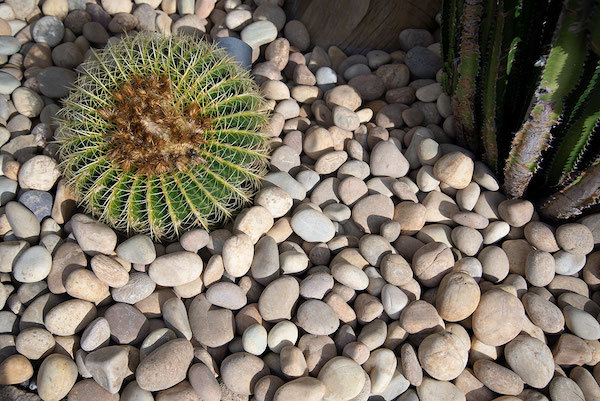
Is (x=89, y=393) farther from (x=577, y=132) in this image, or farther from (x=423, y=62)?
(x=423, y=62)

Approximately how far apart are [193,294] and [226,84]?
81cm

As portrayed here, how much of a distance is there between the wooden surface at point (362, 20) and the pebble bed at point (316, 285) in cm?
57

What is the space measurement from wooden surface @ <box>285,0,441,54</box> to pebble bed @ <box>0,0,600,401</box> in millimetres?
567

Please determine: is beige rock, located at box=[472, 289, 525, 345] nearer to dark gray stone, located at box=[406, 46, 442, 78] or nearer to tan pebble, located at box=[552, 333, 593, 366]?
tan pebble, located at box=[552, 333, 593, 366]

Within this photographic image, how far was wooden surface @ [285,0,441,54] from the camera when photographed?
2635mm

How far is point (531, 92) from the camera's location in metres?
1.79

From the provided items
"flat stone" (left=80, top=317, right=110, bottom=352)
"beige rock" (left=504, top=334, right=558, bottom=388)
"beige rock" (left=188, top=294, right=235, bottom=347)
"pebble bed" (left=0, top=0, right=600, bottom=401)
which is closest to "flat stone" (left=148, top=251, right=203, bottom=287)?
"pebble bed" (left=0, top=0, right=600, bottom=401)

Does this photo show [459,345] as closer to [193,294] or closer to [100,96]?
[193,294]

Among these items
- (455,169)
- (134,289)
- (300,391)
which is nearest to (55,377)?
(134,289)

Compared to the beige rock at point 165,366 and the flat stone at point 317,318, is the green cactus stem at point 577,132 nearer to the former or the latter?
the flat stone at point 317,318

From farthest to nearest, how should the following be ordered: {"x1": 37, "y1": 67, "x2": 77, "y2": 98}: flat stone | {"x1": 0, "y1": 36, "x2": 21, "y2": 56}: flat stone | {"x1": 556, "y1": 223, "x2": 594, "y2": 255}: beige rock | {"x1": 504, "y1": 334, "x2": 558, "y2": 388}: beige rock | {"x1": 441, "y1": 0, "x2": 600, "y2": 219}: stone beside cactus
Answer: {"x1": 0, "y1": 36, "x2": 21, "y2": 56}: flat stone, {"x1": 37, "y1": 67, "x2": 77, "y2": 98}: flat stone, {"x1": 556, "y1": 223, "x2": 594, "y2": 255}: beige rock, {"x1": 504, "y1": 334, "x2": 558, "y2": 388}: beige rock, {"x1": 441, "y1": 0, "x2": 600, "y2": 219}: stone beside cactus

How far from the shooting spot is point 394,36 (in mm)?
2742

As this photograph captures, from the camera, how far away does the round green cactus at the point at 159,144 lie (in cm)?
173

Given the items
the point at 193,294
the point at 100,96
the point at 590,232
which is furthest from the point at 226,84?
the point at 590,232
